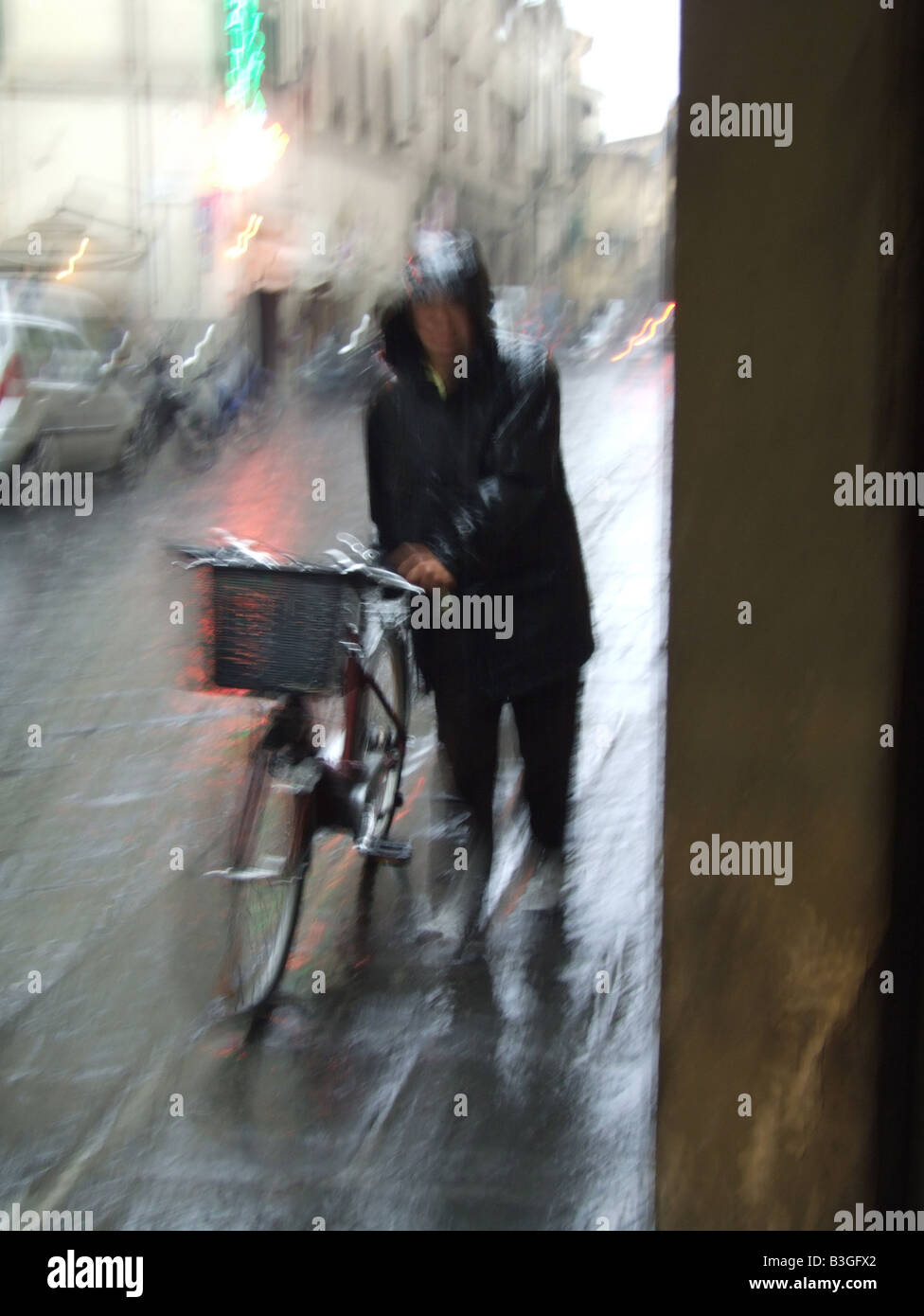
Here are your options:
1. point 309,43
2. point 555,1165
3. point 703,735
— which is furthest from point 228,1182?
point 309,43

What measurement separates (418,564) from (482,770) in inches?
17.5

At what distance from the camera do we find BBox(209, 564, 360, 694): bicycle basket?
2318 mm

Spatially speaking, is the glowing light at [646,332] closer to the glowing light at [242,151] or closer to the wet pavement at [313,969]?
the wet pavement at [313,969]

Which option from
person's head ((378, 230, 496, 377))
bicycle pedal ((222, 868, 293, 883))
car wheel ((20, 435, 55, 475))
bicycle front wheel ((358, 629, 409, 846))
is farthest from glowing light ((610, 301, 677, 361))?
bicycle pedal ((222, 868, 293, 883))

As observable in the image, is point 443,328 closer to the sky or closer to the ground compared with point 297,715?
closer to the sky

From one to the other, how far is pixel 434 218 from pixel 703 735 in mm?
991

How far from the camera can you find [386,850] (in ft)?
8.43

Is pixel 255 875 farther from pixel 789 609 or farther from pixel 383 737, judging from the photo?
pixel 789 609

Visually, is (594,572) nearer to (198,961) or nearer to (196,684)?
(196,684)

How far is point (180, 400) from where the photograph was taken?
230cm

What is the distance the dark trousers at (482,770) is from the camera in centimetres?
253

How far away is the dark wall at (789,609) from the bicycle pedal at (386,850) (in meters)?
0.69

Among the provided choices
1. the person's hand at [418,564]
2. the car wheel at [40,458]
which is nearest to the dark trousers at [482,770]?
the person's hand at [418,564]

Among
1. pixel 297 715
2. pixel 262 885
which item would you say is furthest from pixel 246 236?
pixel 262 885
